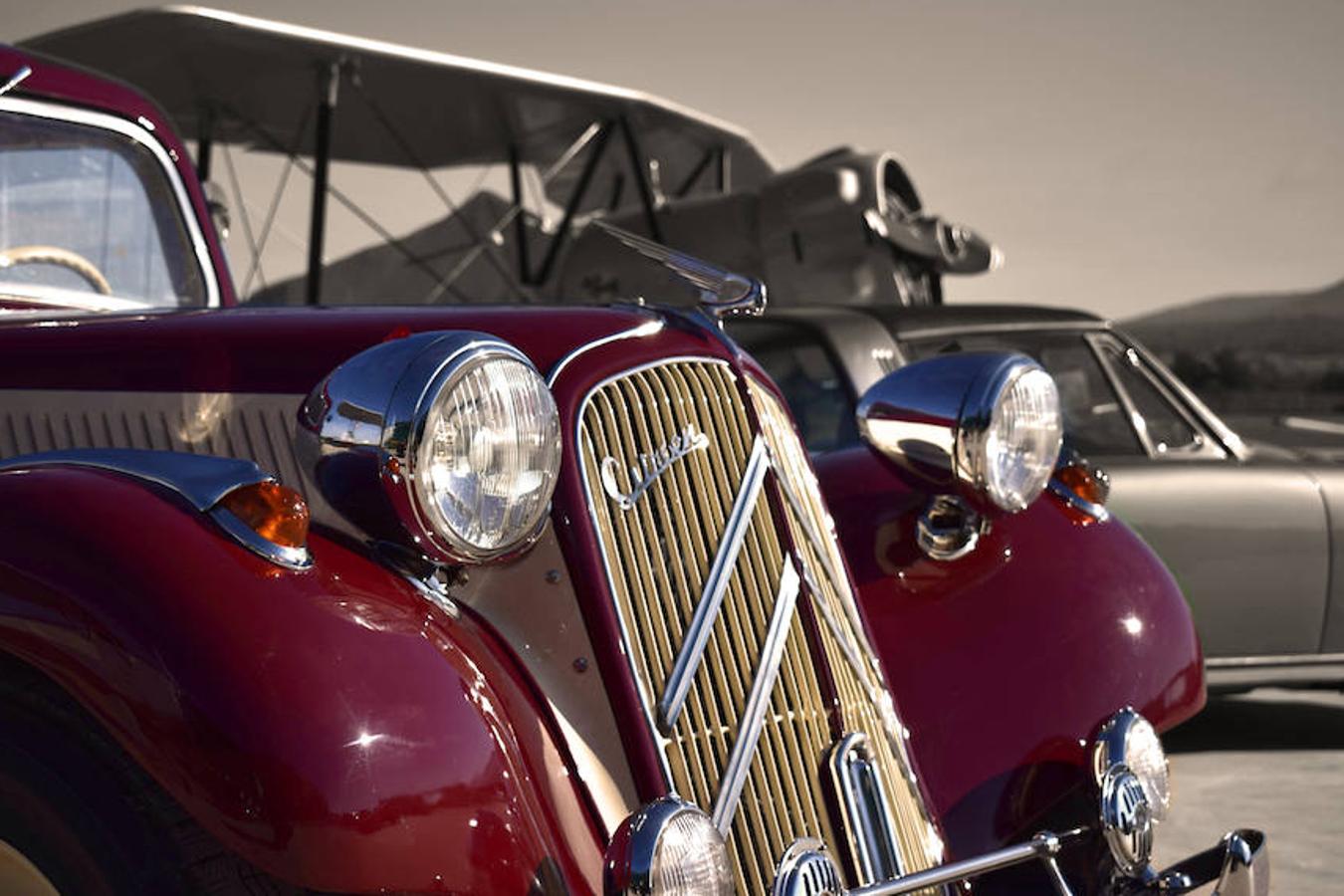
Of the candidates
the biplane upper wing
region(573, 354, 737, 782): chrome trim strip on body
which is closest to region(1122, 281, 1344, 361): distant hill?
the biplane upper wing

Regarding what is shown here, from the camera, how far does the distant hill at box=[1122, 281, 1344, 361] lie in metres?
52.3

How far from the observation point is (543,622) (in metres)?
1.83

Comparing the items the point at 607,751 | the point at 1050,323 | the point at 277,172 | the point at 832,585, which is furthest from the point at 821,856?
the point at 277,172

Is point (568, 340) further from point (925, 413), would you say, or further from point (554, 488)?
point (925, 413)

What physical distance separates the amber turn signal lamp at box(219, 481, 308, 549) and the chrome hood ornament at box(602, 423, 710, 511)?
0.39m

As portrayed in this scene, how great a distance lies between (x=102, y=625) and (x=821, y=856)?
842mm

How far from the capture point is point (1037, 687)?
2.50m

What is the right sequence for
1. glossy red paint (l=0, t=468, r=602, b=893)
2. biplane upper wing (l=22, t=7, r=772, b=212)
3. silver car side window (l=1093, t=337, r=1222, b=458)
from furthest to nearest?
biplane upper wing (l=22, t=7, r=772, b=212) < silver car side window (l=1093, t=337, r=1222, b=458) < glossy red paint (l=0, t=468, r=602, b=893)

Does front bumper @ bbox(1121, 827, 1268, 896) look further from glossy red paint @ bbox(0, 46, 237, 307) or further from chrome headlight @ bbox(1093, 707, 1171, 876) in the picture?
glossy red paint @ bbox(0, 46, 237, 307)

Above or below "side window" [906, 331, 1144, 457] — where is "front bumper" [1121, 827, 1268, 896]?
below

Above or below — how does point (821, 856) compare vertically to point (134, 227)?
below

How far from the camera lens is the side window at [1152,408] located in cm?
509

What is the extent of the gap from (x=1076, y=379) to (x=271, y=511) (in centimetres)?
398

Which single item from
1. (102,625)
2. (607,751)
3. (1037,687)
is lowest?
(1037,687)
